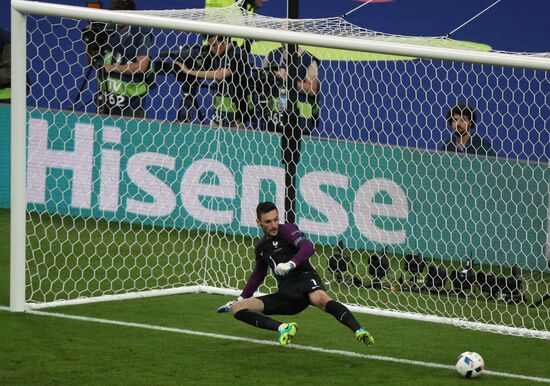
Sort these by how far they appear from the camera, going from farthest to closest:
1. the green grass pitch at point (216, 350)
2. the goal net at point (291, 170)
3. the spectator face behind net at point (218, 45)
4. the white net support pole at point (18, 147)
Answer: the spectator face behind net at point (218, 45) → the goal net at point (291, 170) → the white net support pole at point (18, 147) → the green grass pitch at point (216, 350)

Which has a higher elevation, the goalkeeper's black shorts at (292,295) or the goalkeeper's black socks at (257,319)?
the goalkeeper's black shorts at (292,295)

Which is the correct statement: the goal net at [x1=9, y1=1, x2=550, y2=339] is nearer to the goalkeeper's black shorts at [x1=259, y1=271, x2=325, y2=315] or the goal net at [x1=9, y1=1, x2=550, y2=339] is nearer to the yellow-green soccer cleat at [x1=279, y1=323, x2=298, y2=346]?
the goalkeeper's black shorts at [x1=259, y1=271, x2=325, y2=315]

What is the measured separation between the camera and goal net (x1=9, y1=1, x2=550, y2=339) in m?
10.9

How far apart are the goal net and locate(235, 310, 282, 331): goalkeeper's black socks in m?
1.97

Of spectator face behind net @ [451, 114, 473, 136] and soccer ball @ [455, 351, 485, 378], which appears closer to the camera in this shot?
soccer ball @ [455, 351, 485, 378]

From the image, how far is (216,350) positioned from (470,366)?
1667 mm

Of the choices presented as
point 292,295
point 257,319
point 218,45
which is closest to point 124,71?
point 218,45

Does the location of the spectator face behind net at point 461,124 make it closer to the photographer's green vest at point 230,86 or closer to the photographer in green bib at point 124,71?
the photographer's green vest at point 230,86

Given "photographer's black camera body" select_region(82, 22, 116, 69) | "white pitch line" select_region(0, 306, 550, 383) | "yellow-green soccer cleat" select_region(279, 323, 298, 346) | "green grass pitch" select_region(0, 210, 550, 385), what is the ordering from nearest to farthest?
1. "green grass pitch" select_region(0, 210, 550, 385)
2. "white pitch line" select_region(0, 306, 550, 383)
3. "yellow-green soccer cleat" select_region(279, 323, 298, 346)
4. "photographer's black camera body" select_region(82, 22, 116, 69)

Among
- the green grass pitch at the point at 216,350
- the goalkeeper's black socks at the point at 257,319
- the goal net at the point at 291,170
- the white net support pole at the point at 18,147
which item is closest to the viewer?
the green grass pitch at the point at 216,350

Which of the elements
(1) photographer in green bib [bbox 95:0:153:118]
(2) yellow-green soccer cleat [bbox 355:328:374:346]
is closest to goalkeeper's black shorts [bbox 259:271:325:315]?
(2) yellow-green soccer cleat [bbox 355:328:374:346]

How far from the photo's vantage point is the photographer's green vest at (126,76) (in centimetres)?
1254

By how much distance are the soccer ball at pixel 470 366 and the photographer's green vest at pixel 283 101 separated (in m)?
4.47

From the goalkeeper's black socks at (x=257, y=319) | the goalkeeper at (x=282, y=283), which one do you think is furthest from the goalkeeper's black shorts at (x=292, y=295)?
the goalkeeper's black socks at (x=257, y=319)
